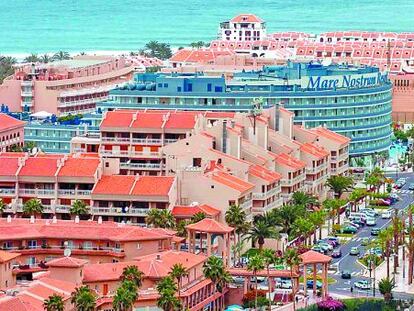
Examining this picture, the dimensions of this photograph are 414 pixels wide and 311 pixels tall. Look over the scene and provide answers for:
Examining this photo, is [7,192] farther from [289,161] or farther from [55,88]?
[55,88]

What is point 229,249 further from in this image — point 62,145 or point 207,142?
point 62,145

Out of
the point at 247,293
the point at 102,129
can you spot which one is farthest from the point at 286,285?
the point at 102,129

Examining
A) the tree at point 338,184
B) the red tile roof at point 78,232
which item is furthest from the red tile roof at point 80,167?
the tree at point 338,184

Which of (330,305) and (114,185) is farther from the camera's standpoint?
(114,185)

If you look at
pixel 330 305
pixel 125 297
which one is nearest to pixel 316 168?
pixel 330 305

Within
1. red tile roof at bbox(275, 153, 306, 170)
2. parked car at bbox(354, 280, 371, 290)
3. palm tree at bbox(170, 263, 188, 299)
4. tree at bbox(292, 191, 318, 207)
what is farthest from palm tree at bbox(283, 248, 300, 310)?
red tile roof at bbox(275, 153, 306, 170)

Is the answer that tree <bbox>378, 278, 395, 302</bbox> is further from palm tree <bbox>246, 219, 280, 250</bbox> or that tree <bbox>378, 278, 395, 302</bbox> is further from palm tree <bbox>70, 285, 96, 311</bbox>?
palm tree <bbox>70, 285, 96, 311</bbox>
